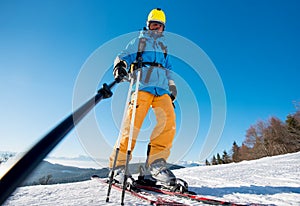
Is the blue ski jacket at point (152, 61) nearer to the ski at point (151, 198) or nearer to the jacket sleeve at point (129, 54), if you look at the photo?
the jacket sleeve at point (129, 54)

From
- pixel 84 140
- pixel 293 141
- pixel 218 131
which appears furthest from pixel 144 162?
pixel 293 141

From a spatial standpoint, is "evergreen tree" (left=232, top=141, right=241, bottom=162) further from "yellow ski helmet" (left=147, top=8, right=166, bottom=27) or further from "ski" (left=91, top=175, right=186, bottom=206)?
"ski" (left=91, top=175, right=186, bottom=206)

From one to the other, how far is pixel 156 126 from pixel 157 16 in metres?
1.97

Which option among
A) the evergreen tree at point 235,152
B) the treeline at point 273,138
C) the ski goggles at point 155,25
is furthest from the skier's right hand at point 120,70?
the evergreen tree at point 235,152

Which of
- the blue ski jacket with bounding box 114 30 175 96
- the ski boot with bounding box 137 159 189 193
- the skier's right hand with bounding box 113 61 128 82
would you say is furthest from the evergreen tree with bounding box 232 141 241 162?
the skier's right hand with bounding box 113 61 128 82

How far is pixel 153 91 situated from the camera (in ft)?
9.80

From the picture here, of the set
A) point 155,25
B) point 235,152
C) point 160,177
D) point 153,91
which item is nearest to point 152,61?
point 153,91

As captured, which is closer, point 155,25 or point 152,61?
point 152,61

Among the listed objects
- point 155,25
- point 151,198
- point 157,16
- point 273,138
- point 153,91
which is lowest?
point 151,198

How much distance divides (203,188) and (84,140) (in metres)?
2.05

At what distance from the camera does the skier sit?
2.52 meters

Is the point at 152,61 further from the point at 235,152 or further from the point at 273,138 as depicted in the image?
the point at 235,152

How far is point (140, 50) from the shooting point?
3217mm

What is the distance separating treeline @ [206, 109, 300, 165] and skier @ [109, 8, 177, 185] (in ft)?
116
